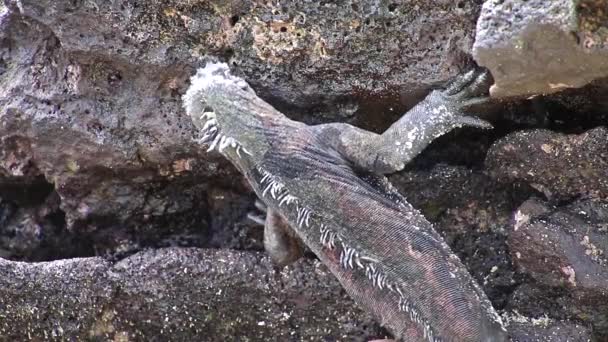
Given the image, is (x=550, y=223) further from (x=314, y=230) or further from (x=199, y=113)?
(x=199, y=113)

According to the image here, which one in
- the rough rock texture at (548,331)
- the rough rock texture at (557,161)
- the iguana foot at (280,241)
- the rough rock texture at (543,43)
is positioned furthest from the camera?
the iguana foot at (280,241)

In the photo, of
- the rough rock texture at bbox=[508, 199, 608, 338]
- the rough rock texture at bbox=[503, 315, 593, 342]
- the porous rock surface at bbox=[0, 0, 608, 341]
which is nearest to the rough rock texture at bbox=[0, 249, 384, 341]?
the porous rock surface at bbox=[0, 0, 608, 341]

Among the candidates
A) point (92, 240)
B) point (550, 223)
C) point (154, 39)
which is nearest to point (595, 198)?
point (550, 223)

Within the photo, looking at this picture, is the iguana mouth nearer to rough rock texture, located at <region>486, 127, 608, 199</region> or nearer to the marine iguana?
the marine iguana

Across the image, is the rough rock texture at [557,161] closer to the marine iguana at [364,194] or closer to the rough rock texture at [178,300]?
the marine iguana at [364,194]

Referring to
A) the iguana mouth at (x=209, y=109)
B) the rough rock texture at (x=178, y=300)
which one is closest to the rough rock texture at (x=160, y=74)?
the iguana mouth at (x=209, y=109)

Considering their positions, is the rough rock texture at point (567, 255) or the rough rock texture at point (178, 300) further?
the rough rock texture at point (178, 300)

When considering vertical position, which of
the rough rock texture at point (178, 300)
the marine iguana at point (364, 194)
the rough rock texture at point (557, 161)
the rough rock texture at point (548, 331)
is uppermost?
the rough rock texture at point (557, 161)
